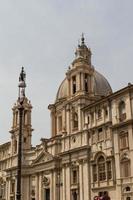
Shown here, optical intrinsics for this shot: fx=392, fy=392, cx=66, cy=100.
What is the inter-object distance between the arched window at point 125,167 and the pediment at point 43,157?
1818cm

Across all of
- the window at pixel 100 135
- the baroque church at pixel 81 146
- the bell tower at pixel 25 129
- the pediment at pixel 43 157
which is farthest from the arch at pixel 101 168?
the bell tower at pixel 25 129

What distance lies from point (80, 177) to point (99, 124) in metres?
7.62

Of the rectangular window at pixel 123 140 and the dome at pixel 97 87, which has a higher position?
the dome at pixel 97 87

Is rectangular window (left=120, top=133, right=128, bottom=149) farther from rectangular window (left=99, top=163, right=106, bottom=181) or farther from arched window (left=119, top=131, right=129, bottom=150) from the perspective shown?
rectangular window (left=99, top=163, right=106, bottom=181)

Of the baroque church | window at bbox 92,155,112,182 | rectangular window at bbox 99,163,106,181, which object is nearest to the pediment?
the baroque church

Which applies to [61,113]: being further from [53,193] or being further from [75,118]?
[53,193]

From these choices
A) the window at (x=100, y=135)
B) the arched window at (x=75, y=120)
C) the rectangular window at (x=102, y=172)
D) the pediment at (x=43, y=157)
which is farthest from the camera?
the pediment at (x=43, y=157)

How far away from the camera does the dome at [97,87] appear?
202ft

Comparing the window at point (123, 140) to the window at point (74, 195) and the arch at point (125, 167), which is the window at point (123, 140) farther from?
the window at point (74, 195)

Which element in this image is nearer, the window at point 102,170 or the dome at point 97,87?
the window at point 102,170

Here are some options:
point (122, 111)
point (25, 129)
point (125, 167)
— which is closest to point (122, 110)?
point (122, 111)

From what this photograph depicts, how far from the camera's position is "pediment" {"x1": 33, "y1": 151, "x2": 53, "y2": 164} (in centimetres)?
6123

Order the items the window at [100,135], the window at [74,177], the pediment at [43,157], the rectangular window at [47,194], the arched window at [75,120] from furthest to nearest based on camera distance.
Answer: the pediment at [43,157] < the rectangular window at [47,194] < the arched window at [75,120] < the window at [74,177] < the window at [100,135]

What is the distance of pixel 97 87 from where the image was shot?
61.9 meters
